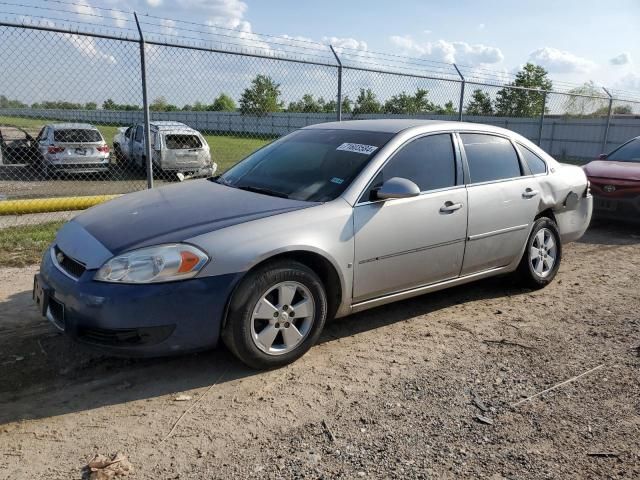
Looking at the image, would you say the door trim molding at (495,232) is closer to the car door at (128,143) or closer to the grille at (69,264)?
the grille at (69,264)

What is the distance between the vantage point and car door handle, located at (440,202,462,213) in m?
4.26

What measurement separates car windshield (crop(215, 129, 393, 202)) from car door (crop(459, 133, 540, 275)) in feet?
3.08

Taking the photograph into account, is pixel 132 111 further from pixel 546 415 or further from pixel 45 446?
pixel 546 415

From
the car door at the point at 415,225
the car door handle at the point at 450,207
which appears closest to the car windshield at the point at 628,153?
the car door at the point at 415,225

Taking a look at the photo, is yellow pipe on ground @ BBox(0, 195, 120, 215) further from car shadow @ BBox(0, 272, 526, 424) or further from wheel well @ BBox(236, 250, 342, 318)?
wheel well @ BBox(236, 250, 342, 318)

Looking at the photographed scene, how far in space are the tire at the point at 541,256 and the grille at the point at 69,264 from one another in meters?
3.86

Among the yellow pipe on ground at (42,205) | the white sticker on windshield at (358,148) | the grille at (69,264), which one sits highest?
the white sticker on windshield at (358,148)

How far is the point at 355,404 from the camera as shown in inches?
126

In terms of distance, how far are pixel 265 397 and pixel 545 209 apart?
3.42 meters

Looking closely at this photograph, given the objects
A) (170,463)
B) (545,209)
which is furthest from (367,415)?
(545,209)

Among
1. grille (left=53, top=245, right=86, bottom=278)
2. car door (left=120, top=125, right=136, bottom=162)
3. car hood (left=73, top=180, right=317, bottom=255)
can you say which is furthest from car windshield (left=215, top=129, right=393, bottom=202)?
car door (left=120, top=125, right=136, bottom=162)

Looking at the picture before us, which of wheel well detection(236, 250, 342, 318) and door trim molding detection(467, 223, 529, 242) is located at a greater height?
door trim molding detection(467, 223, 529, 242)

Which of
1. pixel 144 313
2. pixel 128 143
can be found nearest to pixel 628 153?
pixel 144 313

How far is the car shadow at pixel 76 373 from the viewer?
314 centimetres
